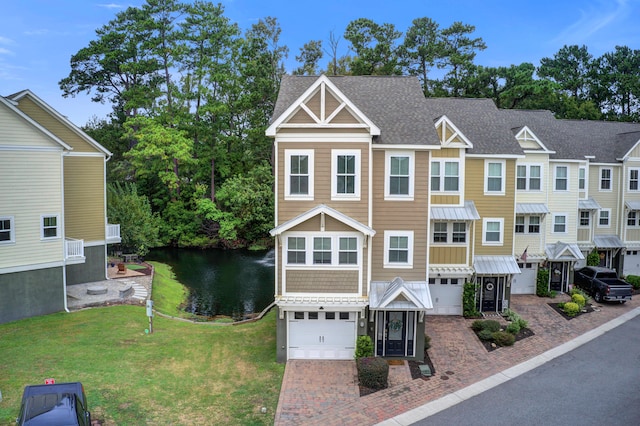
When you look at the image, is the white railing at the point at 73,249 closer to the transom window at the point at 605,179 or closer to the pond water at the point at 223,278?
the pond water at the point at 223,278

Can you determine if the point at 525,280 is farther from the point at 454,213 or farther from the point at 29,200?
the point at 29,200

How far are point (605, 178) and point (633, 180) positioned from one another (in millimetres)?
2148

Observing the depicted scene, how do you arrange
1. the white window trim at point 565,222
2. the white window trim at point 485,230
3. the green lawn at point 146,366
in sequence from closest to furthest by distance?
the green lawn at point 146,366, the white window trim at point 485,230, the white window trim at point 565,222

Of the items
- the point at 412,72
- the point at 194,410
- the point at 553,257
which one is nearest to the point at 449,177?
the point at 553,257

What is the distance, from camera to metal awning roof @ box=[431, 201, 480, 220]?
22.3 meters

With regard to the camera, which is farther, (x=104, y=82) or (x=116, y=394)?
(x=104, y=82)

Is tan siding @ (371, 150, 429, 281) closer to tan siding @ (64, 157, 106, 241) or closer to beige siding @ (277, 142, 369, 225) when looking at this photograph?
beige siding @ (277, 142, 369, 225)

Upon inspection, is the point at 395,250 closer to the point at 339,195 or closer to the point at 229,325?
the point at 339,195

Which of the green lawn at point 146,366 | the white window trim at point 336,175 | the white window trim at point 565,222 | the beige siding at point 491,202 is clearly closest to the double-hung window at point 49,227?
the green lawn at point 146,366

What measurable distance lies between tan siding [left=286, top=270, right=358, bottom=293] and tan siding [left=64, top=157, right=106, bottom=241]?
56.0 feet

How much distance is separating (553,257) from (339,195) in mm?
17193

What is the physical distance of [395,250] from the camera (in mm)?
18781

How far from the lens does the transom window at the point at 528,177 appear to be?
27.0 m

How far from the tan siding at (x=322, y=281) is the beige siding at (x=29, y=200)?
12785 mm
